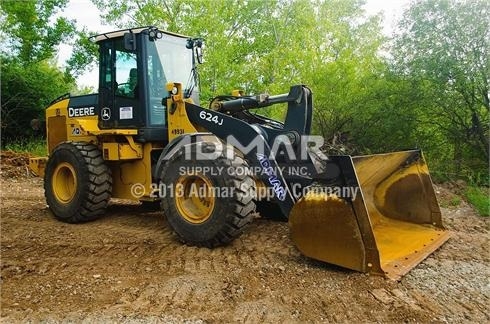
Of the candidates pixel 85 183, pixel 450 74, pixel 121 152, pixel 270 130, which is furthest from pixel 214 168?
pixel 450 74

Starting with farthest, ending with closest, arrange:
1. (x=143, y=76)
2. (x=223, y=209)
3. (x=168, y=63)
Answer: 1. (x=168, y=63)
2. (x=143, y=76)
3. (x=223, y=209)

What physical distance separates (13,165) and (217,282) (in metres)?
9.05

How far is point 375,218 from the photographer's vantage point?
5.18 meters

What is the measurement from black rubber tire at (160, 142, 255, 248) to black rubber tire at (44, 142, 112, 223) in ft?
5.19

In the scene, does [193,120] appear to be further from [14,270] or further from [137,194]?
[14,270]

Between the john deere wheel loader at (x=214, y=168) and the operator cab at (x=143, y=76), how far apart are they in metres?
0.01

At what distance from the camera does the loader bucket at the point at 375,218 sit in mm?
3592

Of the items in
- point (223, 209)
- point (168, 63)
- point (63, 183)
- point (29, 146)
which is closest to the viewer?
point (223, 209)

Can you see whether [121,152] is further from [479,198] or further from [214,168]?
[479,198]

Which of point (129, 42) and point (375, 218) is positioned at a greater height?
point (129, 42)

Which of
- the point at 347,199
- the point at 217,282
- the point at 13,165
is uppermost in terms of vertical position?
the point at 13,165

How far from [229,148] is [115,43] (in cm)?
258

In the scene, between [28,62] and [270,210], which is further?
[28,62]

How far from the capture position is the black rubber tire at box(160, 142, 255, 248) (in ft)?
13.6
